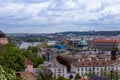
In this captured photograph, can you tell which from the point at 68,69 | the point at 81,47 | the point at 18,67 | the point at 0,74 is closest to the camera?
the point at 0,74

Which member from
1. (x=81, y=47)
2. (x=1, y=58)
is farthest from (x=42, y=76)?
(x=81, y=47)

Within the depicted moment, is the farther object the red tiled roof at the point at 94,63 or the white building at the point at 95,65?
the red tiled roof at the point at 94,63

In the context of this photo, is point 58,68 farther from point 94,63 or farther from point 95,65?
point 94,63

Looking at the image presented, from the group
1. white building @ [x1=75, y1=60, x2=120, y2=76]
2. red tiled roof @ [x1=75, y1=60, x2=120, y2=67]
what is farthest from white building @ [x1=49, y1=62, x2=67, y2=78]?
red tiled roof @ [x1=75, y1=60, x2=120, y2=67]

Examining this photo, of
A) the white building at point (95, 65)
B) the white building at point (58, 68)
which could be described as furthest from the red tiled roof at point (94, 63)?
the white building at point (58, 68)

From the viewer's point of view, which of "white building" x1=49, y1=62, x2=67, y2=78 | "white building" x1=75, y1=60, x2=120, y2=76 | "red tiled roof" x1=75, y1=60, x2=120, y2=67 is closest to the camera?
"white building" x1=49, y1=62, x2=67, y2=78

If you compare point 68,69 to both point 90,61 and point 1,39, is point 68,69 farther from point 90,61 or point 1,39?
point 1,39

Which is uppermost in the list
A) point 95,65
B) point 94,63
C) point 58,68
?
point 94,63

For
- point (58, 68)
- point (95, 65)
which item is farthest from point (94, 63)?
point (58, 68)

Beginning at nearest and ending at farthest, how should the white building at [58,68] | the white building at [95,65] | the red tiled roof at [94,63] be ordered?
the white building at [58,68] → the white building at [95,65] → the red tiled roof at [94,63]

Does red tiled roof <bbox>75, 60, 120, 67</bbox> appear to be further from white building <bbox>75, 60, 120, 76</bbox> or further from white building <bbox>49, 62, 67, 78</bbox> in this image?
white building <bbox>49, 62, 67, 78</bbox>

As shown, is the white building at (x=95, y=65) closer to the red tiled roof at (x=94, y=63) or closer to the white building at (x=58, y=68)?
the red tiled roof at (x=94, y=63)
